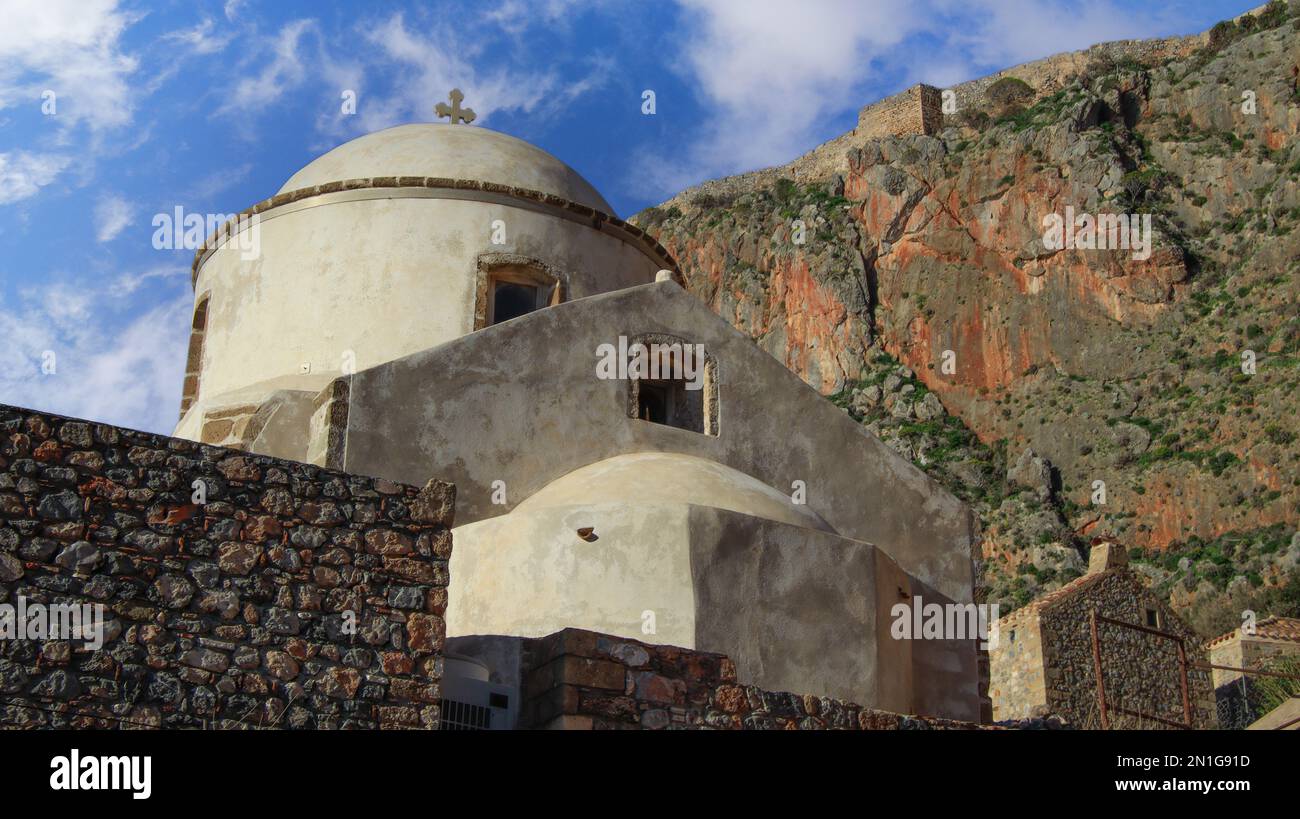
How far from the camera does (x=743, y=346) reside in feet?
Result: 48.2

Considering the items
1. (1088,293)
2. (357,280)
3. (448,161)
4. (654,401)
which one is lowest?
(654,401)

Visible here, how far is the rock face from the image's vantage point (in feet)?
138

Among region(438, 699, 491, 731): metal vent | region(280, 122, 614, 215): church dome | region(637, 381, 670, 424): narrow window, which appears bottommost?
region(438, 699, 491, 731): metal vent

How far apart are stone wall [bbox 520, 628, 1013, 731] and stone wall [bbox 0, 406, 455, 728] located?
98cm

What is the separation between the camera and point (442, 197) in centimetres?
1559

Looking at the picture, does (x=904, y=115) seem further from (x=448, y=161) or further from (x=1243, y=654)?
(x=448, y=161)

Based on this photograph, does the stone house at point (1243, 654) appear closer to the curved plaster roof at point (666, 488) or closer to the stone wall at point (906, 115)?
the curved plaster roof at point (666, 488)

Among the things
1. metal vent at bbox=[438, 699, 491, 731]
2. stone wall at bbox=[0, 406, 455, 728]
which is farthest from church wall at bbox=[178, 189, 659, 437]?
stone wall at bbox=[0, 406, 455, 728]

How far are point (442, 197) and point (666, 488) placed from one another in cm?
497

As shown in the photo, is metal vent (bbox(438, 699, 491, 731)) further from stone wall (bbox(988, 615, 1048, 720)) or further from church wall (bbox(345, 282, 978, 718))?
stone wall (bbox(988, 615, 1048, 720))

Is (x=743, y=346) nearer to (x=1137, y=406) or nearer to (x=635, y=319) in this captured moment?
(x=635, y=319)

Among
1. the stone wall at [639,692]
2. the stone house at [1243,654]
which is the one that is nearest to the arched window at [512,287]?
the stone wall at [639,692]

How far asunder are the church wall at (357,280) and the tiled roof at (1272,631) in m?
20.4

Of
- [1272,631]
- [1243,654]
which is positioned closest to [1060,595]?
[1243,654]
